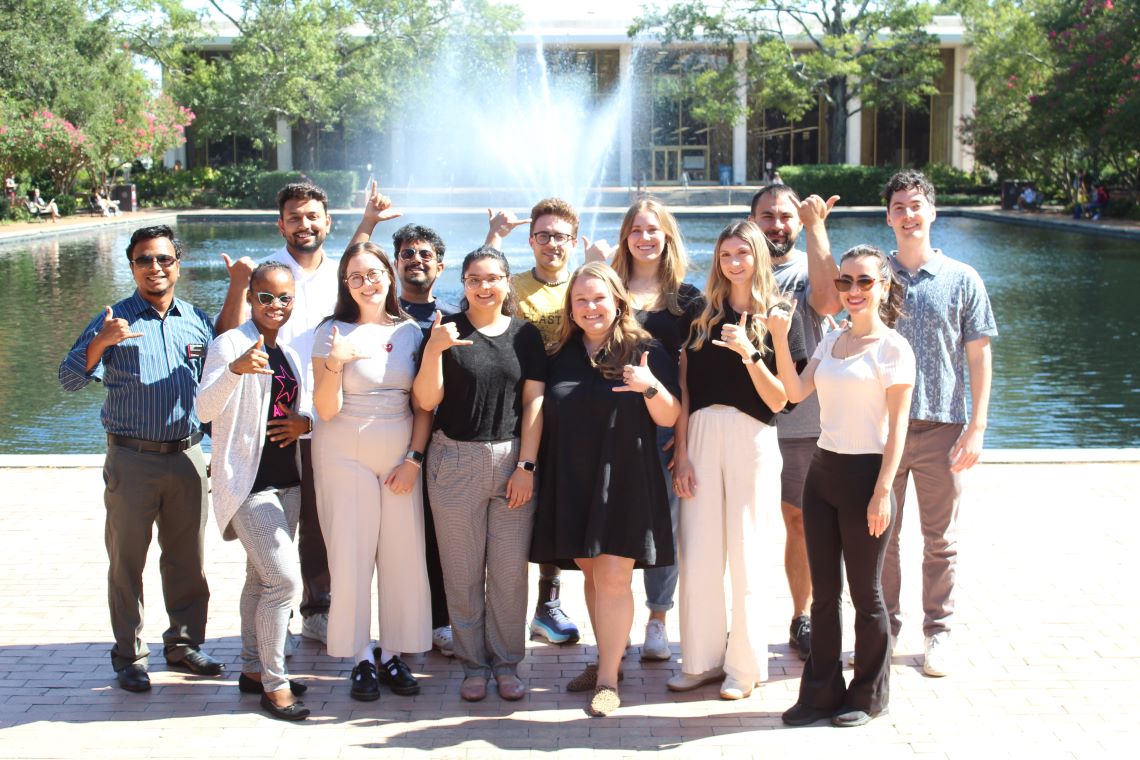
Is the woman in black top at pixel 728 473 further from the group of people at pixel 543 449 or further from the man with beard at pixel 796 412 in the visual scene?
the man with beard at pixel 796 412

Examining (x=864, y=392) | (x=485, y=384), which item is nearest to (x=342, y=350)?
(x=485, y=384)

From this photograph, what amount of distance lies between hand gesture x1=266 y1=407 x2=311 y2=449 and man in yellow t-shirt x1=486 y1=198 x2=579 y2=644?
3.53 ft

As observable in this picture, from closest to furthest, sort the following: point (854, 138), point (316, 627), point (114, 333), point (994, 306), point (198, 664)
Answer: point (114, 333), point (198, 664), point (316, 627), point (994, 306), point (854, 138)

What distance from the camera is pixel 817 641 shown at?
467 cm

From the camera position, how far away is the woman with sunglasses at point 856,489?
15.0 feet

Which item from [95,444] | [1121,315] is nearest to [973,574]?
[95,444]

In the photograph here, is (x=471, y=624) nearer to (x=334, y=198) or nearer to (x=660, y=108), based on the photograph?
(x=334, y=198)

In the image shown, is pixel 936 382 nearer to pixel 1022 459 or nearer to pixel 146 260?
pixel 146 260

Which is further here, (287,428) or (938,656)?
(938,656)

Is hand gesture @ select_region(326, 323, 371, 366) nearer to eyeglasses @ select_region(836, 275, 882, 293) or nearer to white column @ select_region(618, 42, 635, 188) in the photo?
eyeglasses @ select_region(836, 275, 882, 293)

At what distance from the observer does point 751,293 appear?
4883 mm

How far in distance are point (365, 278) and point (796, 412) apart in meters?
1.98

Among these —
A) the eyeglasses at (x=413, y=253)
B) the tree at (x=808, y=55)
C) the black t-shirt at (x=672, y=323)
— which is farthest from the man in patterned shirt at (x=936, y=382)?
the tree at (x=808, y=55)

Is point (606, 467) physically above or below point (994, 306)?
above
